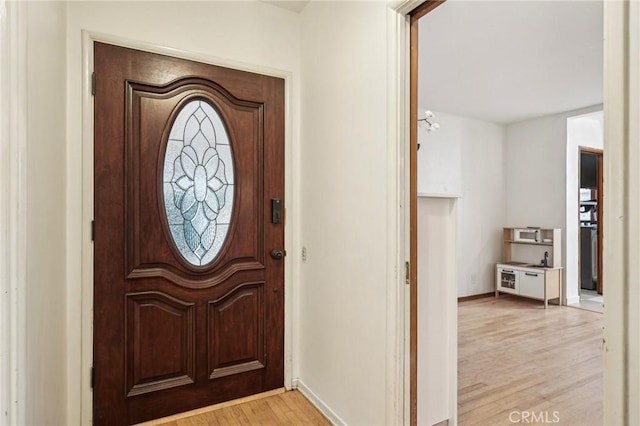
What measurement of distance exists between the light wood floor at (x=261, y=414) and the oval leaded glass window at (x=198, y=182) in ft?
2.96

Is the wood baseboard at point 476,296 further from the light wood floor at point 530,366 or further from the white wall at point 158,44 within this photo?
the white wall at point 158,44

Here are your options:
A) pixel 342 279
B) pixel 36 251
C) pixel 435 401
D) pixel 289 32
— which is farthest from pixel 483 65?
pixel 36 251

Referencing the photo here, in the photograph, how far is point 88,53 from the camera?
1.92 meters

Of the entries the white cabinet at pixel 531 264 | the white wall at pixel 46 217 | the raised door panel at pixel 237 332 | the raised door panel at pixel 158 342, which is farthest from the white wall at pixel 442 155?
the white wall at pixel 46 217

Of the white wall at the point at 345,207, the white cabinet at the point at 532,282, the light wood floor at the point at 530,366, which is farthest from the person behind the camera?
the white cabinet at the point at 532,282

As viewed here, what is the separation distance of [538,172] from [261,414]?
200 inches

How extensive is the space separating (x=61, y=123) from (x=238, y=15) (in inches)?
49.0

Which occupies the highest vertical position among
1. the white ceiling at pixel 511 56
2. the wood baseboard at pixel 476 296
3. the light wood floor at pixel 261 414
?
the white ceiling at pixel 511 56

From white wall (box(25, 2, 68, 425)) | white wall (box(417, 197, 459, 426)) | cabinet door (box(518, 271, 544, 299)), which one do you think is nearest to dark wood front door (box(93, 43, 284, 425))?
white wall (box(25, 2, 68, 425))

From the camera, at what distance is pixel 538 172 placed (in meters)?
5.32

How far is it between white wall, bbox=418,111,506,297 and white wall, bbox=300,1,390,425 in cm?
304

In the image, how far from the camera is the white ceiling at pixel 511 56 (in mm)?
2570

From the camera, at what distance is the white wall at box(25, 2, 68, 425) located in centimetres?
109

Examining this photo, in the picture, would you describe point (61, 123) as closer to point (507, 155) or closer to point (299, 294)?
point (299, 294)
